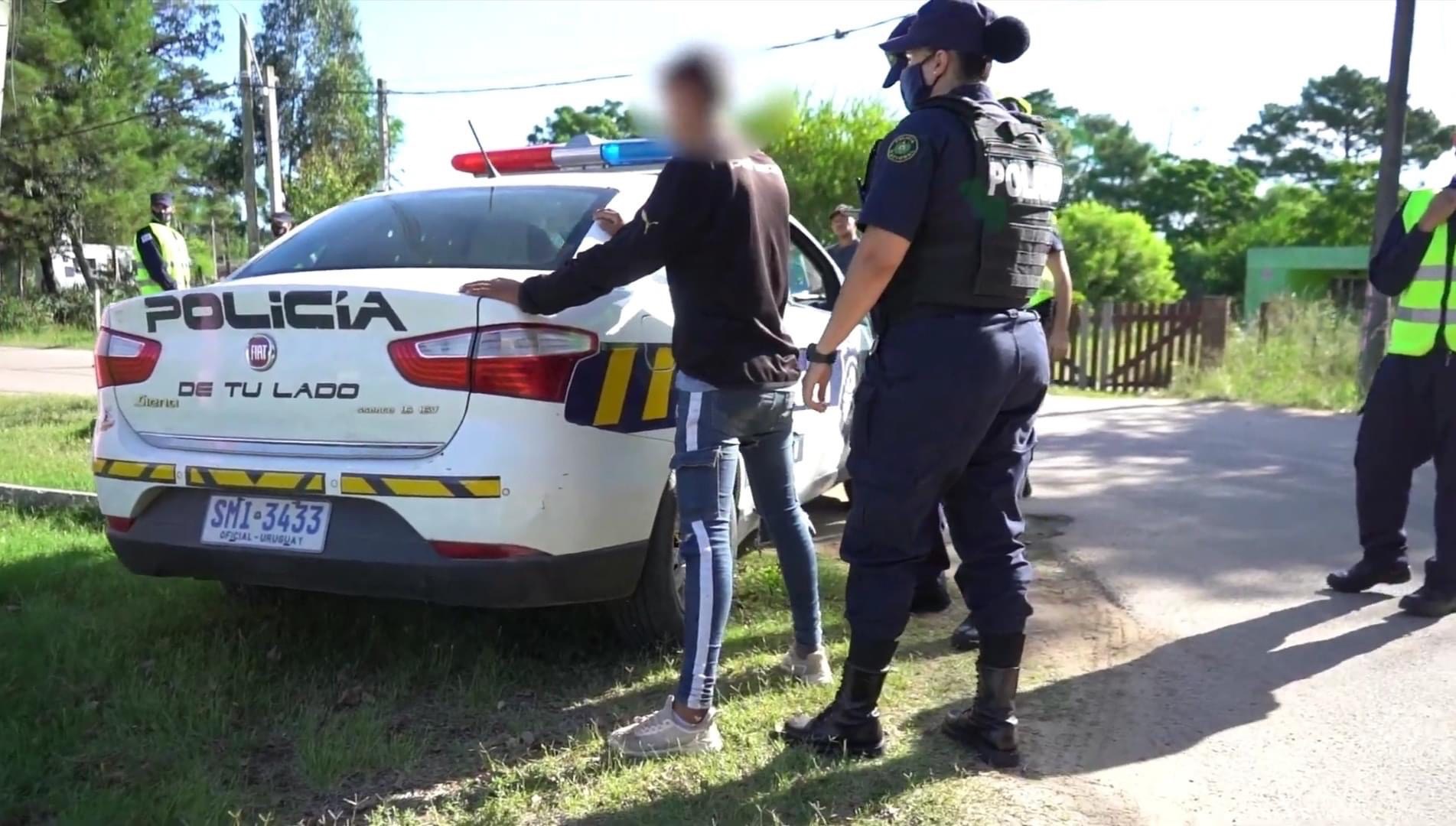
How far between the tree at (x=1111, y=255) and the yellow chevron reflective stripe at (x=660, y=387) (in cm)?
3125

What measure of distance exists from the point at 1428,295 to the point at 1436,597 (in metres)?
1.13

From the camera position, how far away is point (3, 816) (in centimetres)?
282

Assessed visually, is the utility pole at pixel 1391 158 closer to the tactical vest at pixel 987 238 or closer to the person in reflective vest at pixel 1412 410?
the person in reflective vest at pixel 1412 410

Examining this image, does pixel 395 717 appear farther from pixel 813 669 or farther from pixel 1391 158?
pixel 1391 158

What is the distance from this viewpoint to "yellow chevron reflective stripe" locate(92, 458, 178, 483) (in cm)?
336

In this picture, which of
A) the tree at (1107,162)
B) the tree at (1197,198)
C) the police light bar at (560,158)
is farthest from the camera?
the tree at (1107,162)

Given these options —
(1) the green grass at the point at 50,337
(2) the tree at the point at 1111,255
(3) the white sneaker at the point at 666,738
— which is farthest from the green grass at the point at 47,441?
(2) the tree at the point at 1111,255

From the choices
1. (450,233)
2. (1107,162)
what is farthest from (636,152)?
(1107,162)

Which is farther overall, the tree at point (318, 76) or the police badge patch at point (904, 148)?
the tree at point (318, 76)

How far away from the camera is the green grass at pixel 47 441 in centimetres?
650

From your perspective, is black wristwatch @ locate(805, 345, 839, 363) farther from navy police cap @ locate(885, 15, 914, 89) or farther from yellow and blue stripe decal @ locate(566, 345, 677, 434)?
navy police cap @ locate(885, 15, 914, 89)

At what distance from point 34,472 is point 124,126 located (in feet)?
79.4

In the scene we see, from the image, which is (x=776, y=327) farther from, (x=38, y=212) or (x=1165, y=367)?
(x=38, y=212)

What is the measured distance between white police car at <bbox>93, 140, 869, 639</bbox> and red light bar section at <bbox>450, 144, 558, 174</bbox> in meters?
1.34
